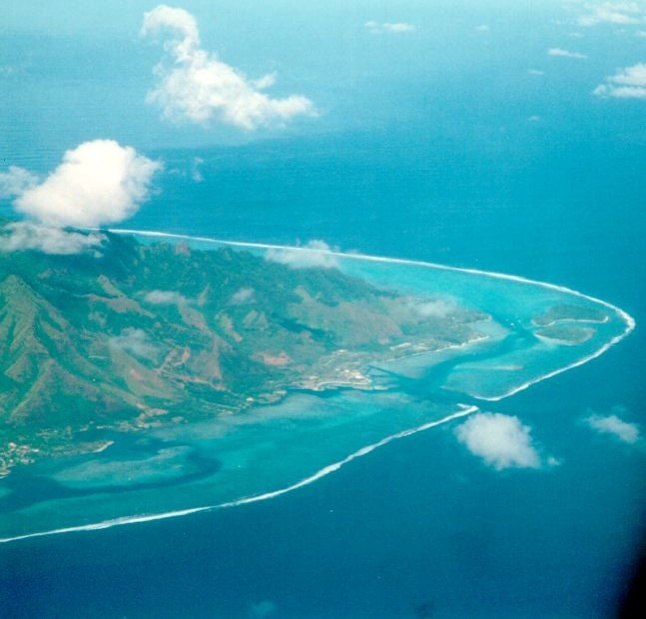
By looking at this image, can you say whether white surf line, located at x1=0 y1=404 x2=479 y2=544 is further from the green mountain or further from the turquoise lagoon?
the green mountain

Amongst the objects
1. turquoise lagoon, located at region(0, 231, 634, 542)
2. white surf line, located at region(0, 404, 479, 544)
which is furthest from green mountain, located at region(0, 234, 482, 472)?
white surf line, located at region(0, 404, 479, 544)

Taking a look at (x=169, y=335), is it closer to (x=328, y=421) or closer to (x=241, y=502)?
(x=328, y=421)

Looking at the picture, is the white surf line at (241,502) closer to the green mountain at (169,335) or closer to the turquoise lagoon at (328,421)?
the turquoise lagoon at (328,421)

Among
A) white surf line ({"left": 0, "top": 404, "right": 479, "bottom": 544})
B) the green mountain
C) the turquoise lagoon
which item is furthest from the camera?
the green mountain

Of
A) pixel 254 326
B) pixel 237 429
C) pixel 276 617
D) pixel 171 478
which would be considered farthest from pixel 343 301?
pixel 276 617

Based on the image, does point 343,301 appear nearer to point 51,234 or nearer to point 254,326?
point 254,326

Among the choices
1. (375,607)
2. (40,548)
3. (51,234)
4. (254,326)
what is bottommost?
(375,607)

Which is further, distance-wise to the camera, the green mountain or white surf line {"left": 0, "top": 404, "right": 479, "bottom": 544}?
the green mountain

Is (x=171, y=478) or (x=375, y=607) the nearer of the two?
(x=375, y=607)

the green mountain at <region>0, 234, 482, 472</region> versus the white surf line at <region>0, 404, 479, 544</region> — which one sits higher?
the green mountain at <region>0, 234, 482, 472</region>
